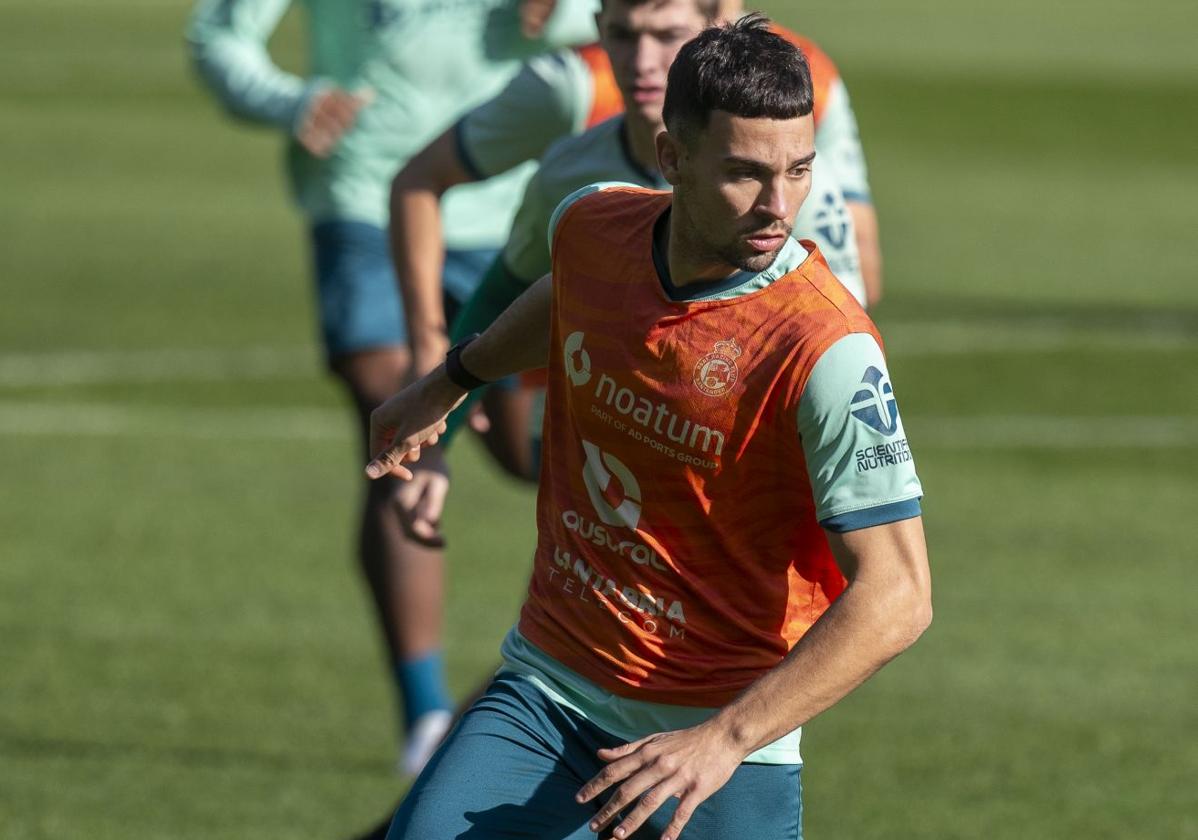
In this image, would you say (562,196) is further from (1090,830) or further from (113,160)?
(113,160)

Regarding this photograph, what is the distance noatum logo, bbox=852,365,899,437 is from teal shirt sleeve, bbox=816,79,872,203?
1802mm

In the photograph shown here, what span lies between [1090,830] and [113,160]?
21099 millimetres

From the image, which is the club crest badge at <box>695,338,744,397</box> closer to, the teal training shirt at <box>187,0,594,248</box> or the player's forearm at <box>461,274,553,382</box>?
the player's forearm at <box>461,274,553,382</box>

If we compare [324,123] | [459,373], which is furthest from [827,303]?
[324,123]

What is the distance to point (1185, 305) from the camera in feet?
57.6

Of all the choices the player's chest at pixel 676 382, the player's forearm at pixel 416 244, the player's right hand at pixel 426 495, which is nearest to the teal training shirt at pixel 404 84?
the player's forearm at pixel 416 244

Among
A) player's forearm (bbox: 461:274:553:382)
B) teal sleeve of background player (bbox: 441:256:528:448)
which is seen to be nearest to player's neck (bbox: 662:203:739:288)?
player's forearm (bbox: 461:274:553:382)

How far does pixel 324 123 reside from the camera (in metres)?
7.46

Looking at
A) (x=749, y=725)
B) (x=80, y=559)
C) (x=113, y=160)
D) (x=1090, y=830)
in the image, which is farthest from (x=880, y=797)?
(x=113, y=160)

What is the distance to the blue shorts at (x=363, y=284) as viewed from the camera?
7.34 m

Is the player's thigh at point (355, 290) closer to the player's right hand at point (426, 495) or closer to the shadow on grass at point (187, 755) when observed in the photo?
the shadow on grass at point (187, 755)

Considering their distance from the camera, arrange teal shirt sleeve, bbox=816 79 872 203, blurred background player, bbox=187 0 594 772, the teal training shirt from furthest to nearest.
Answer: the teal training shirt < blurred background player, bbox=187 0 594 772 < teal shirt sleeve, bbox=816 79 872 203

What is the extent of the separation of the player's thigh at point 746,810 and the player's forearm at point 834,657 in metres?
0.45

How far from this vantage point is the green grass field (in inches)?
271
